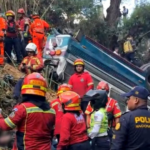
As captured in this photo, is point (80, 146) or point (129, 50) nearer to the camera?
point (80, 146)

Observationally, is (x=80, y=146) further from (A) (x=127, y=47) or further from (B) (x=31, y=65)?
(A) (x=127, y=47)

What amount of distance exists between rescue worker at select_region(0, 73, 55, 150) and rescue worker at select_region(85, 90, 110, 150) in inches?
45.5

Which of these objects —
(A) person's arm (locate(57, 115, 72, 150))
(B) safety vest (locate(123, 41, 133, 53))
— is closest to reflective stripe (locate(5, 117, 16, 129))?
(A) person's arm (locate(57, 115, 72, 150))

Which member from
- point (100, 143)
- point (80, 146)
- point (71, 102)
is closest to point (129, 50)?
point (100, 143)

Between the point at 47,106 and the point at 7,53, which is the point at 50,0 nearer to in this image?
the point at 7,53

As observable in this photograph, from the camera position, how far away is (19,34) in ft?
41.9

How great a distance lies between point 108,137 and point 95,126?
41 cm

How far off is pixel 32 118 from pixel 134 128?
1.09 metres

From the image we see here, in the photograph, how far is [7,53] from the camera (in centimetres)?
1250

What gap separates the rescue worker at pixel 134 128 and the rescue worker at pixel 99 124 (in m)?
1.36

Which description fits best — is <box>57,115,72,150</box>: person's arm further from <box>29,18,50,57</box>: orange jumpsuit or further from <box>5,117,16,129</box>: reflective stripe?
<box>29,18,50,57</box>: orange jumpsuit

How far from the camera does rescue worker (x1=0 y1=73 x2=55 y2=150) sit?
5208 mm

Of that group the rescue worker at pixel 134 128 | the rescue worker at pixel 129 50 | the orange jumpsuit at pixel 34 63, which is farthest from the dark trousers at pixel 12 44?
the rescue worker at pixel 134 128

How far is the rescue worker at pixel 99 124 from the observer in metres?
6.59
